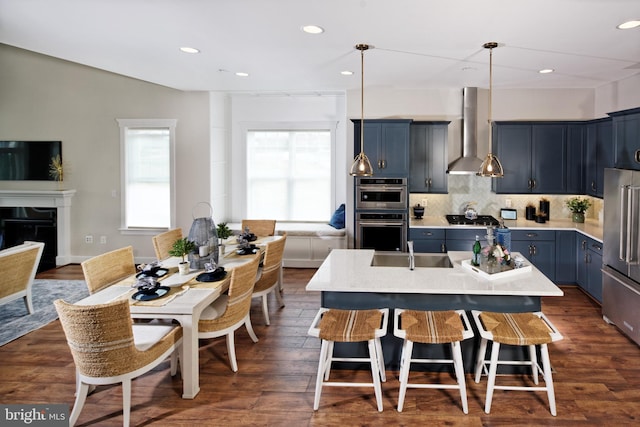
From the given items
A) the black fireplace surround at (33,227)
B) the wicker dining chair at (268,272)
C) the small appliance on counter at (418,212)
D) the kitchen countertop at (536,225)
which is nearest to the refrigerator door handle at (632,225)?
the kitchen countertop at (536,225)

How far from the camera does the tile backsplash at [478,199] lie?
7.11 m

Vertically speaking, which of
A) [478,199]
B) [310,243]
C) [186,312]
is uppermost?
[478,199]

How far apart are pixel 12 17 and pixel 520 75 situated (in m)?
5.07

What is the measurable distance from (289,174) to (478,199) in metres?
3.13

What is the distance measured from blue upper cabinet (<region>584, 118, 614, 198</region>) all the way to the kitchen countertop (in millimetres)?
428

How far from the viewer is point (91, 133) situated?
25.8 feet

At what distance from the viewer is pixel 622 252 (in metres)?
4.75

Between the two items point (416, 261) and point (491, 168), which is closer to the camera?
point (491, 168)

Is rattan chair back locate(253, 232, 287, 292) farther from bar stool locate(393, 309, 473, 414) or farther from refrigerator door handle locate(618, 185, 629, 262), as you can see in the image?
refrigerator door handle locate(618, 185, 629, 262)

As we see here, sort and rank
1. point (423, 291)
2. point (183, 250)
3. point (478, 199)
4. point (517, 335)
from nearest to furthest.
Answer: point (517, 335)
point (423, 291)
point (183, 250)
point (478, 199)

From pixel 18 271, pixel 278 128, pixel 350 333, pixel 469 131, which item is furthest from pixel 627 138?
pixel 18 271

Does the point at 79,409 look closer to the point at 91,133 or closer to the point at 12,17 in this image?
the point at 12,17

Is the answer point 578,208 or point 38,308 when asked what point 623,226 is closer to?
point 578,208

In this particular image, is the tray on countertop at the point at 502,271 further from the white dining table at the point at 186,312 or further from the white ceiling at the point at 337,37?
the white dining table at the point at 186,312
